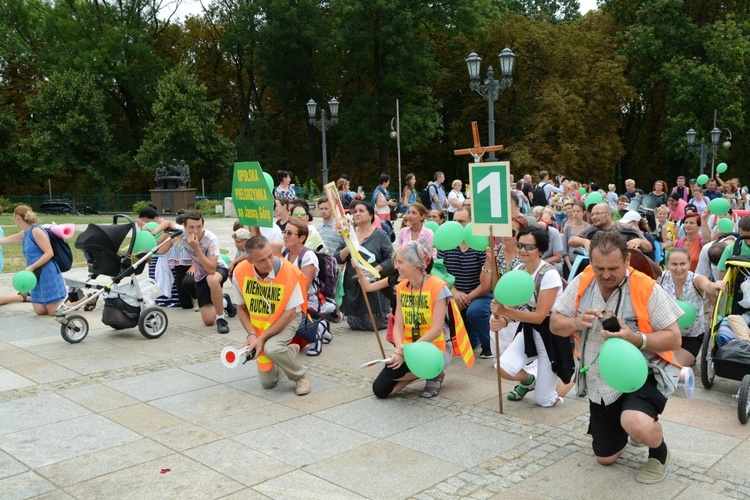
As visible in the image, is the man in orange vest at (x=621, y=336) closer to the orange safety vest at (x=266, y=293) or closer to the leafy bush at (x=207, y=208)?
the orange safety vest at (x=266, y=293)

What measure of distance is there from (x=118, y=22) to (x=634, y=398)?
51535 millimetres

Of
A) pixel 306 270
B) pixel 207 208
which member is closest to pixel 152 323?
pixel 306 270

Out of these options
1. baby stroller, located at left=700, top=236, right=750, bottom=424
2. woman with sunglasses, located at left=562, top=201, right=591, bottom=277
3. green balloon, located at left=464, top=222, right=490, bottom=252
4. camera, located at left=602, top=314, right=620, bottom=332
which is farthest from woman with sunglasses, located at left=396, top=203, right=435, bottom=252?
camera, located at left=602, top=314, right=620, bottom=332

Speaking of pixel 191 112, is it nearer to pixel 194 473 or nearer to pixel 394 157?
pixel 394 157

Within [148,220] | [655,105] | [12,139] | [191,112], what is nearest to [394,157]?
[191,112]

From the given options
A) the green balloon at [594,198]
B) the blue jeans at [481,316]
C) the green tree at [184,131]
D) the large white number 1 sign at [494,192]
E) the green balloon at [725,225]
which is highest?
the green tree at [184,131]

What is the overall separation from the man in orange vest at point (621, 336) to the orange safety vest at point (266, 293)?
2691mm

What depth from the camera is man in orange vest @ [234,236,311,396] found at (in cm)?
644

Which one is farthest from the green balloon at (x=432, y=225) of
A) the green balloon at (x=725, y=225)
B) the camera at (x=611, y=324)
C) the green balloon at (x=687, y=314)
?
the camera at (x=611, y=324)

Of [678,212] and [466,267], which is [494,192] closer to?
[466,267]

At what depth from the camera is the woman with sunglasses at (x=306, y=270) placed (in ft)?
24.5

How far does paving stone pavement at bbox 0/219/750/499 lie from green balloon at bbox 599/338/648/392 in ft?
2.36

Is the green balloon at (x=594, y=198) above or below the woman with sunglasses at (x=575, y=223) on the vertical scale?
above

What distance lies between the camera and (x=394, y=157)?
151 ft
